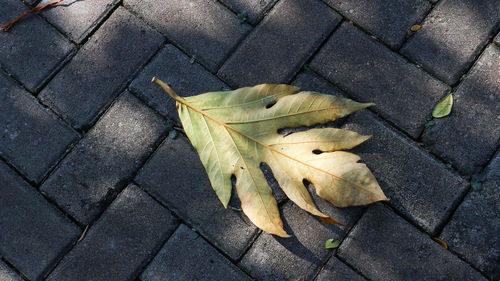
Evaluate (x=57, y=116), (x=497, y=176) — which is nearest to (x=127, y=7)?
(x=57, y=116)

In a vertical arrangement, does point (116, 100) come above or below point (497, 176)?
below

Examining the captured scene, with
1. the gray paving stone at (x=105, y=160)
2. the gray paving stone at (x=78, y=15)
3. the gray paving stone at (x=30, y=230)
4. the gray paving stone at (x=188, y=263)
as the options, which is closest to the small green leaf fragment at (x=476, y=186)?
the gray paving stone at (x=188, y=263)

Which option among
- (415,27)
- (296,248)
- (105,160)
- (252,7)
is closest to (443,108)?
(415,27)

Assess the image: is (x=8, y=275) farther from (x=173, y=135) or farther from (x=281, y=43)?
(x=281, y=43)

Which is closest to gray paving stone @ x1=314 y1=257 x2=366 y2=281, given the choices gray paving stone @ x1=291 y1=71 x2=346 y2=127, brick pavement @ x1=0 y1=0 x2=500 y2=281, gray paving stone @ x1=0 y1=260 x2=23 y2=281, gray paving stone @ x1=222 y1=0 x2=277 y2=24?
brick pavement @ x1=0 y1=0 x2=500 y2=281

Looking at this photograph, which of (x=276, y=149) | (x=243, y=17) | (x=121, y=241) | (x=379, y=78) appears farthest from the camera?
(x=243, y=17)

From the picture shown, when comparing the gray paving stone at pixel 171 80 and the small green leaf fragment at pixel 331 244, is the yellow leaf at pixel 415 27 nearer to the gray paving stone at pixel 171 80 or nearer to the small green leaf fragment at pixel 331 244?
the gray paving stone at pixel 171 80

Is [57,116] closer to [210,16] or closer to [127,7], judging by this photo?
[127,7]
